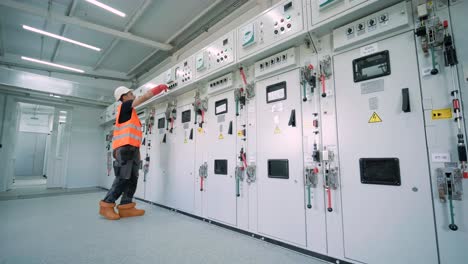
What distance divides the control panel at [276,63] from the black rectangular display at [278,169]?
3.45 feet

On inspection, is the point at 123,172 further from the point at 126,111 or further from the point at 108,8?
the point at 108,8

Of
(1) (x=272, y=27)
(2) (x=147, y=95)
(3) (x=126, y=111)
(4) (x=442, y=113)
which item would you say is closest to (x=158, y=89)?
(2) (x=147, y=95)

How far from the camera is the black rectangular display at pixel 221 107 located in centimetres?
318

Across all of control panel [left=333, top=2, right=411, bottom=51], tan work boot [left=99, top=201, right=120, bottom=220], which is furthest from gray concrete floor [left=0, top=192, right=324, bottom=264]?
control panel [left=333, top=2, right=411, bottom=51]

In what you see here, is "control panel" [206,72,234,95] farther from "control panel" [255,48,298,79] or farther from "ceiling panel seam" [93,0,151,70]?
"ceiling panel seam" [93,0,151,70]

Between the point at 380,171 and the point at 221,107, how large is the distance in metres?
2.12

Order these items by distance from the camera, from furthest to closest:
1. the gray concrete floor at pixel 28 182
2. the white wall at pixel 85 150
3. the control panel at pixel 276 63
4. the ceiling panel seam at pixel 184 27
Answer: the gray concrete floor at pixel 28 182, the white wall at pixel 85 150, the ceiling panel seam at pixel 184 27, the control panel at pixel 276 63

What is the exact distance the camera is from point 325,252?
199 cm

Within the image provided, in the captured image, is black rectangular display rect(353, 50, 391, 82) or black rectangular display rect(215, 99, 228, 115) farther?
black rectangular display rect(215, 99, 228, 115)

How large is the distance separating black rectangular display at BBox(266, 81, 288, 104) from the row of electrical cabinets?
0.23 m

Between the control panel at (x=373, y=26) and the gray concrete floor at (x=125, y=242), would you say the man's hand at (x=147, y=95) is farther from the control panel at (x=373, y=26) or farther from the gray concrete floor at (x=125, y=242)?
the control panel at (x=373, y=26)

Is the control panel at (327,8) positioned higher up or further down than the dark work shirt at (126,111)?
higher up

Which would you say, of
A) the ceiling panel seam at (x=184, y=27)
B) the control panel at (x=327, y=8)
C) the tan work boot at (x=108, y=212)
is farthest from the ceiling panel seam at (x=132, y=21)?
the tan work boot at (x=108, y=212)

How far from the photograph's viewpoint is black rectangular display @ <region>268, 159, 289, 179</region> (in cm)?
238
